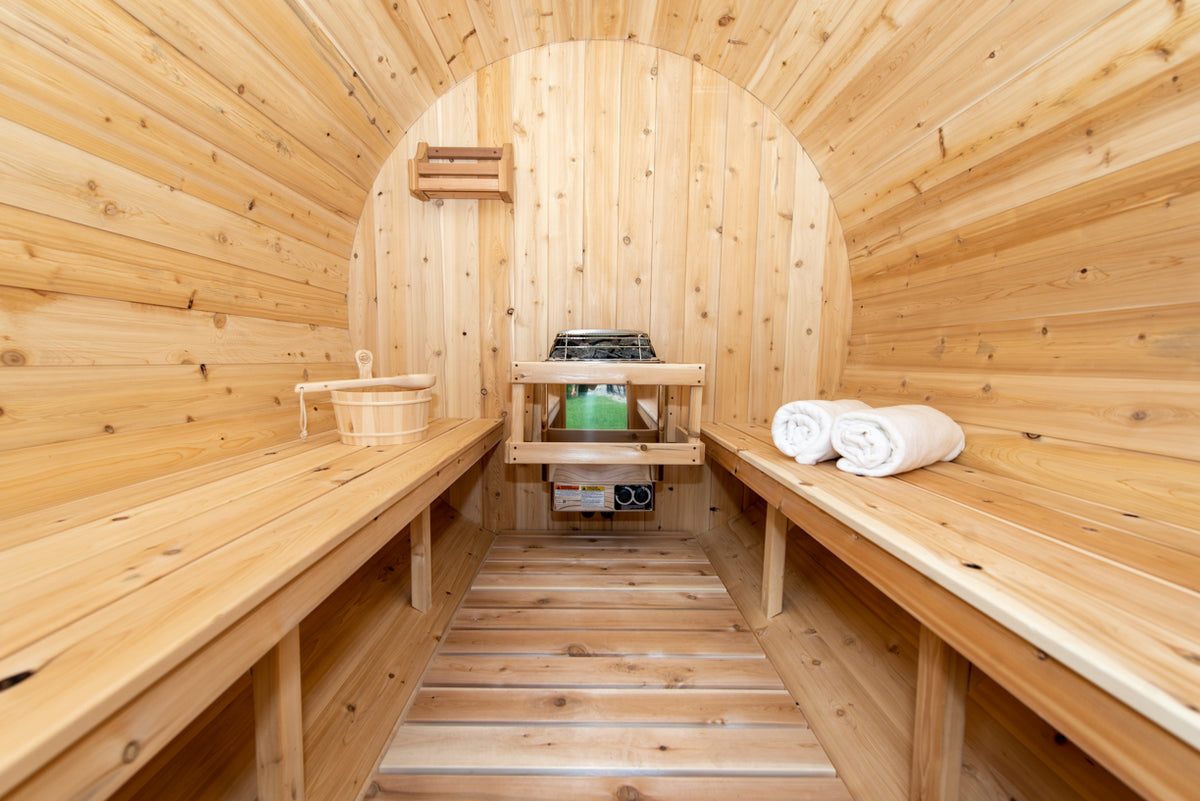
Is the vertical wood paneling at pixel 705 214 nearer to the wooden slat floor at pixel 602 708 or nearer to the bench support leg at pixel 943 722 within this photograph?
the wooden slat floor at pixel 602 708

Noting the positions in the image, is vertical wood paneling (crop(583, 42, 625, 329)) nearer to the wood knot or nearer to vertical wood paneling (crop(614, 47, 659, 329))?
vertical wood paneling (crop(614, 47, 659, 329))

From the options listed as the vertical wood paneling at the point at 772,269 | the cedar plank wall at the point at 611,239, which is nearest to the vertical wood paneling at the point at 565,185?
the cedar plank wall at the point at 611,239

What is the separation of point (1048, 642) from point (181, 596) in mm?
1091

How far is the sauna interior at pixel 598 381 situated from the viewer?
707mm

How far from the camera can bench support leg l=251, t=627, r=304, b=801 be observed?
2.74 ft

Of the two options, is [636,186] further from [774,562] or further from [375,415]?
[774,562]

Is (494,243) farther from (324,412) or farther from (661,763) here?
(661,763)

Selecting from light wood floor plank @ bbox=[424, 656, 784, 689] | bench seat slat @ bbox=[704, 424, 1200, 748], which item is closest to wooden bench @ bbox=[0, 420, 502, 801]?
light wood floor plank @ bbox=[424, 656, 784, 689]

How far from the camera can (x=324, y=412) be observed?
1978 mm

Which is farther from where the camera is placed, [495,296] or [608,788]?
[495,296]

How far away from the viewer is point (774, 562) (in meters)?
1.67

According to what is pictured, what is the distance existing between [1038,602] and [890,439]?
0.71 meters

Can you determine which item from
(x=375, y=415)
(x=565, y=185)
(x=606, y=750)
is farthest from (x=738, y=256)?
(x=606, y=750)

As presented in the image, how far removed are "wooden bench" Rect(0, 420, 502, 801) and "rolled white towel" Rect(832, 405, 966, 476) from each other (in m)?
1.21
